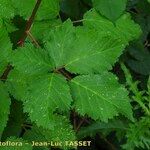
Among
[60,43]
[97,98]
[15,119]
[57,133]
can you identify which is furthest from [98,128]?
[60,43]

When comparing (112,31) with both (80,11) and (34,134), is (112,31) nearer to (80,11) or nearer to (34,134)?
(80,11)

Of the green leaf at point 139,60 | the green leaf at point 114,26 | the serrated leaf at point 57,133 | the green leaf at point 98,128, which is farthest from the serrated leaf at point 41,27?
the green leaf at point 139,60

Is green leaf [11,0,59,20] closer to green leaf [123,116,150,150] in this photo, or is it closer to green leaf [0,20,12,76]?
green leaf [0,20,12,76]

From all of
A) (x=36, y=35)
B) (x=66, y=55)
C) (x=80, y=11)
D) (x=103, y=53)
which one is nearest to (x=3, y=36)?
(x=36, y=35)

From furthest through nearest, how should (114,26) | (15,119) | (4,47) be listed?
(15,119), (114,26), (4,47)

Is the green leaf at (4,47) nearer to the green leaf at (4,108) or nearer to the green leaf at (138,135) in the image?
the green leaf at (4,108)

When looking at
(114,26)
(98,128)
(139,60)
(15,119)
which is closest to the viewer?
(114,26)

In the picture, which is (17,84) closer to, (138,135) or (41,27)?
(41,27)

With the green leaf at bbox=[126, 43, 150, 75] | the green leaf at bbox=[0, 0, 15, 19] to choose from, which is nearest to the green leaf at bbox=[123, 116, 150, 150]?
the green leaf at bbox=[126, 43, 150, 75]
